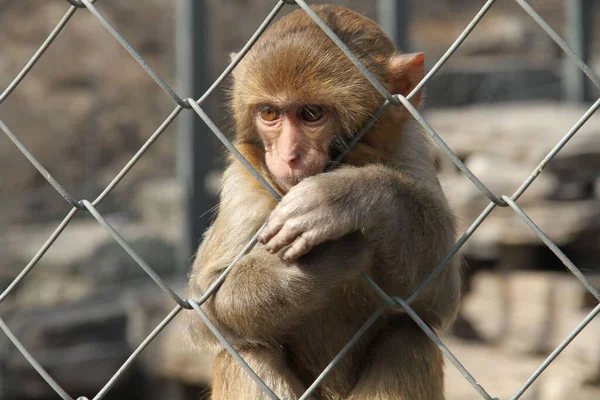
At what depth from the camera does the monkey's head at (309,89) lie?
2.93 meters

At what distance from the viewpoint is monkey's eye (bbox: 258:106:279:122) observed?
3051mm

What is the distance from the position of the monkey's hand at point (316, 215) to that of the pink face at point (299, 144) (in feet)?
1.20

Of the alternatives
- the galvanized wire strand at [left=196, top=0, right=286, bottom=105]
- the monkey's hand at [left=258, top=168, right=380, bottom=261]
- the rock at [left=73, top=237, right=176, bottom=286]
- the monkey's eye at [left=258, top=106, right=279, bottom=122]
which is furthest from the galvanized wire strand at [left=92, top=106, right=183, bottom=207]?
the rock at [left=73, top=237, right=176, bottom=286]

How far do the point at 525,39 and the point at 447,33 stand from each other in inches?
63.5

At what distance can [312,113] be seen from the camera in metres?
2.99

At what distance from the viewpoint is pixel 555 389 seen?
6070mm

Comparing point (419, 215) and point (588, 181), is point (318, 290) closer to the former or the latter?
point (419, 215)

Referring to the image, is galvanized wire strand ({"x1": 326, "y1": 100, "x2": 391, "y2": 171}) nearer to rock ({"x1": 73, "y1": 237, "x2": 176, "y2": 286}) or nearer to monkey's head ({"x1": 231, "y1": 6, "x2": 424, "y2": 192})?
monkey's head ({"x1": 231, "y1": 6, "x2": 424, "y2": 192})

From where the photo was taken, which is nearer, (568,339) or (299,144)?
(568,339)

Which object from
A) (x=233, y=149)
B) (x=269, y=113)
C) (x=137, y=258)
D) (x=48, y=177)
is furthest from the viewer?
(x=269, y=113)

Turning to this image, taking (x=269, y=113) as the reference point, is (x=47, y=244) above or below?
above

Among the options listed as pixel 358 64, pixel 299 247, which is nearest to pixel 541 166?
pixel 358 64

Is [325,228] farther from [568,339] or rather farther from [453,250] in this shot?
[568,339]

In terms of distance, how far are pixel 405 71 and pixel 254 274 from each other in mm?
905
